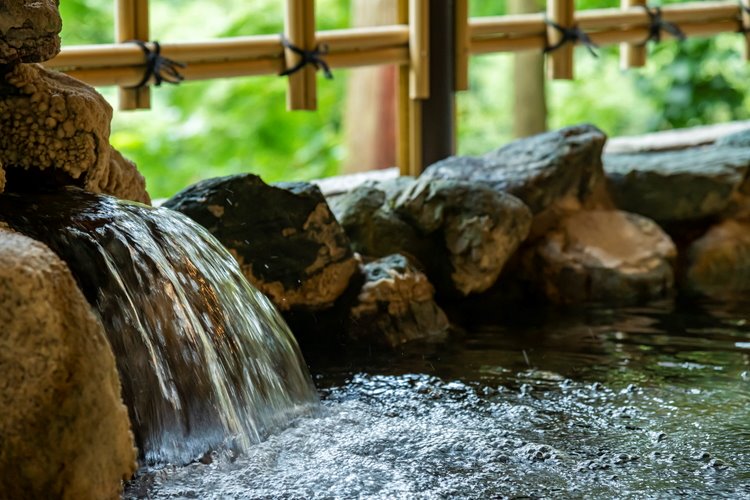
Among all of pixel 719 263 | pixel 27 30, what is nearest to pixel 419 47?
pixel 719 263

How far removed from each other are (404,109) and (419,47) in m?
0.38

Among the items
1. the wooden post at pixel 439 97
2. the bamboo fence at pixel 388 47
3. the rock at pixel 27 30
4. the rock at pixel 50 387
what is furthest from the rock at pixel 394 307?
the rock at pixel 50 387

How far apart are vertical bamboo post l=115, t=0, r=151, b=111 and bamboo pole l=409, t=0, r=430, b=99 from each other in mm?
1585

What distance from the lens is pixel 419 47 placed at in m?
6.09

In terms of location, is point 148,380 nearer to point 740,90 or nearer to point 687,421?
point 687,421

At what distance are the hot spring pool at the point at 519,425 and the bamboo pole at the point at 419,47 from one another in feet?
6.06

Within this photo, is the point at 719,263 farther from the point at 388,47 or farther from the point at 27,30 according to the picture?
the point at 27,30

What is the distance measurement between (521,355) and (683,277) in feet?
6.45

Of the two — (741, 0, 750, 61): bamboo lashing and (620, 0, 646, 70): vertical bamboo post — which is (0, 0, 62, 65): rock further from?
(741, 0, 750, 61): bamboo lashing

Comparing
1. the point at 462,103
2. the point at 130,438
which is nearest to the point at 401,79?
the point at 130,438

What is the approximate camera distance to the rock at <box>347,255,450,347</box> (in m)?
4.45

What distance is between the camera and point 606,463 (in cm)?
293

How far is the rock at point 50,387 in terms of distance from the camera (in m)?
2.27

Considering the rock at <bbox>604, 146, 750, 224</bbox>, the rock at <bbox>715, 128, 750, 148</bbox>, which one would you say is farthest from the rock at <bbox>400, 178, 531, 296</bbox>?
the rock at <bbox>715, 128, 750, 148</bbox>
